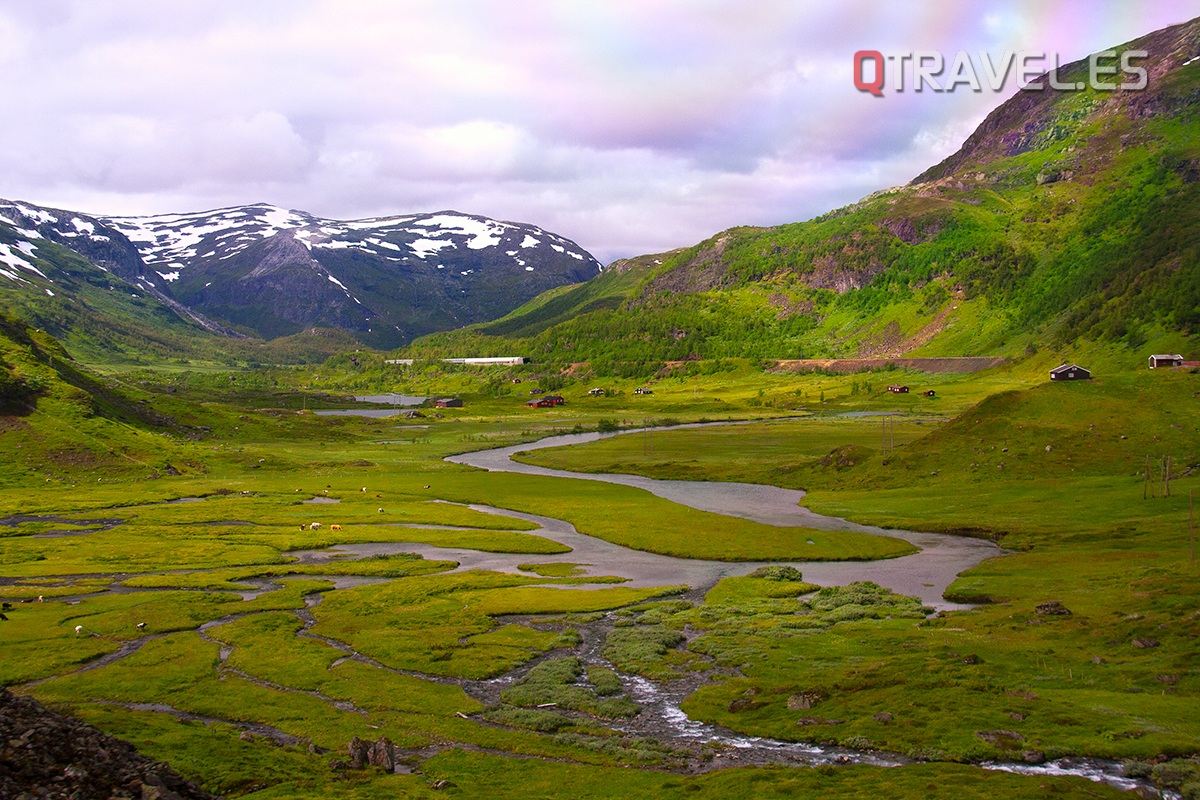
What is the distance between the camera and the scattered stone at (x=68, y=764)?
95.9 ft

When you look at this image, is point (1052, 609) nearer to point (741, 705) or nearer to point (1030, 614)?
point (1030, 614)

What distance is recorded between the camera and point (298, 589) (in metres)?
79.4

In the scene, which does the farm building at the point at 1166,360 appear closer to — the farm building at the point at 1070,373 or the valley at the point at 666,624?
the farm building at the point at 1070,373

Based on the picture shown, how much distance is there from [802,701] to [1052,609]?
2522 cm

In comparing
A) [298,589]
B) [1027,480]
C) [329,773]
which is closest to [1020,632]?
[329,773]

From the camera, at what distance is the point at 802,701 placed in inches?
1887

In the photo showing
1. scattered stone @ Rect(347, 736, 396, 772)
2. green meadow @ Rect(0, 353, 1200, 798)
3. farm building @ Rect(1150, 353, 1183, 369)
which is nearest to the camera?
scattered stone @ Rect(347, 736, 396, 772)

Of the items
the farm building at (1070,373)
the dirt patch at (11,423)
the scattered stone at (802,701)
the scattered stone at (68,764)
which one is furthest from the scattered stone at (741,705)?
the dirt patch at (11,423)

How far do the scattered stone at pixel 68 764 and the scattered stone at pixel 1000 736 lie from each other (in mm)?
33616

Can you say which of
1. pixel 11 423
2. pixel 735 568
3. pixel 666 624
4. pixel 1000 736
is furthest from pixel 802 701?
pixel 11 423

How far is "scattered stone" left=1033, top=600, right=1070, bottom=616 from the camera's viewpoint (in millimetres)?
61719

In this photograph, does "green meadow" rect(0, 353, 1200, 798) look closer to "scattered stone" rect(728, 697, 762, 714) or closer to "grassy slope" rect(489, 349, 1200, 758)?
"grassy slope" rect(489, 349, 1200, 758)

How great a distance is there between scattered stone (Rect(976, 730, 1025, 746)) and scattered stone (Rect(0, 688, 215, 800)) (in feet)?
110

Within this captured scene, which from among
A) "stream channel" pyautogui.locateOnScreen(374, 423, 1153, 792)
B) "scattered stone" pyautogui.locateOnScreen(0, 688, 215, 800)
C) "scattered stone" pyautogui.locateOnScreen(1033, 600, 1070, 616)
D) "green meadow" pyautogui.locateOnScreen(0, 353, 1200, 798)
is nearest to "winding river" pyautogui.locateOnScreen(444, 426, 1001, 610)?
"stream channel" pyautogui.locateOnScreen(374, 423, 1153, 792)
